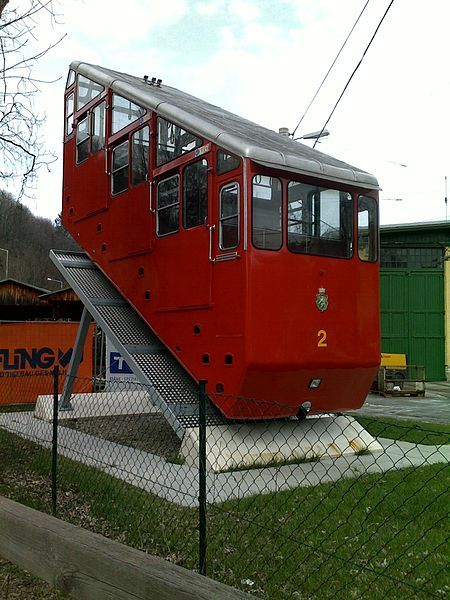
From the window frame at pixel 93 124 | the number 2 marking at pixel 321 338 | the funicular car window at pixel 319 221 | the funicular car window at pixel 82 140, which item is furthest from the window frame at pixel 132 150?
the number 2 marking at pixel 321 338

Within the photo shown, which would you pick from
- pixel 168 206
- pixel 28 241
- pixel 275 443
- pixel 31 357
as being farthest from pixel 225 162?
pixel 28 241

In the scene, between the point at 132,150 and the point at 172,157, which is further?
the point at 132,150

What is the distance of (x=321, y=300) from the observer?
827 centimetres

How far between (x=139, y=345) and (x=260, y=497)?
362 cm

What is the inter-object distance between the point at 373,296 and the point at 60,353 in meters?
9.40

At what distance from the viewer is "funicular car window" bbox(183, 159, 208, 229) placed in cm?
855

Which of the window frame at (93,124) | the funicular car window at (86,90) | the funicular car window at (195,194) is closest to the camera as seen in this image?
the funicular car window at (195,194)

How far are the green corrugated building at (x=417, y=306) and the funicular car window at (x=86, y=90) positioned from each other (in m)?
19.2

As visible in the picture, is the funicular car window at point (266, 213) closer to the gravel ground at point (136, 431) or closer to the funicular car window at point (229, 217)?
the funicular car window at point (229, 217)

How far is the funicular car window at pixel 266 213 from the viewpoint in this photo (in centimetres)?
789

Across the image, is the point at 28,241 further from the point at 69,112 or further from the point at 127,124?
the point at 127,124

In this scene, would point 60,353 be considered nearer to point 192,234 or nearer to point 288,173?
point 192,234

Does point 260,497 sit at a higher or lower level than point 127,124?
lower

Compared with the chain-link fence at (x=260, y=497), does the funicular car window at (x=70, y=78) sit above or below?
above
